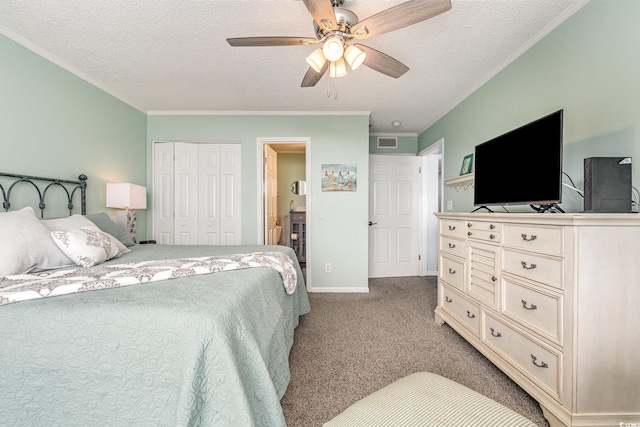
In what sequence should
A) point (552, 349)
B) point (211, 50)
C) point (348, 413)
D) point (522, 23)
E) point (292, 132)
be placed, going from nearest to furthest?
point (348, 413) → point (552, 349) → point (522, 23) → point (211, 50) → point (292, 132)

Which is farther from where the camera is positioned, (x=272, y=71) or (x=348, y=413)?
(x=272, y=71)

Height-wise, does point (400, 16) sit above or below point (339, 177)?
above

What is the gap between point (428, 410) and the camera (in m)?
0.84

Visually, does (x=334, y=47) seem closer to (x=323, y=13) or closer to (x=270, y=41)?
(x=323, y=13)

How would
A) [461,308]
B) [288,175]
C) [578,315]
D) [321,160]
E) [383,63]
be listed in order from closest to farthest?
[578,315] < [383,63] < [461,308] < [321,160] < [288,175]

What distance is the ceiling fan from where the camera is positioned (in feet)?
4.35

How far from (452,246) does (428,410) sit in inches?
65.6

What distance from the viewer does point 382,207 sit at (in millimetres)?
4402

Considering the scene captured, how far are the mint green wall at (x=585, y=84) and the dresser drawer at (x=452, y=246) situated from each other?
0.60m

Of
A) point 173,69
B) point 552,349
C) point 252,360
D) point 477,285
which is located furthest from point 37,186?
point 552,349

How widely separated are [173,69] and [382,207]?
337 centimetres

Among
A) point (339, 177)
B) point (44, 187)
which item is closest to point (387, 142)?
point (339, 177)

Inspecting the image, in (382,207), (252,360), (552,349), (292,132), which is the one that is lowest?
(552,349)

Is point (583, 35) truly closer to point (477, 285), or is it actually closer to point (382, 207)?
point (477, 285)
